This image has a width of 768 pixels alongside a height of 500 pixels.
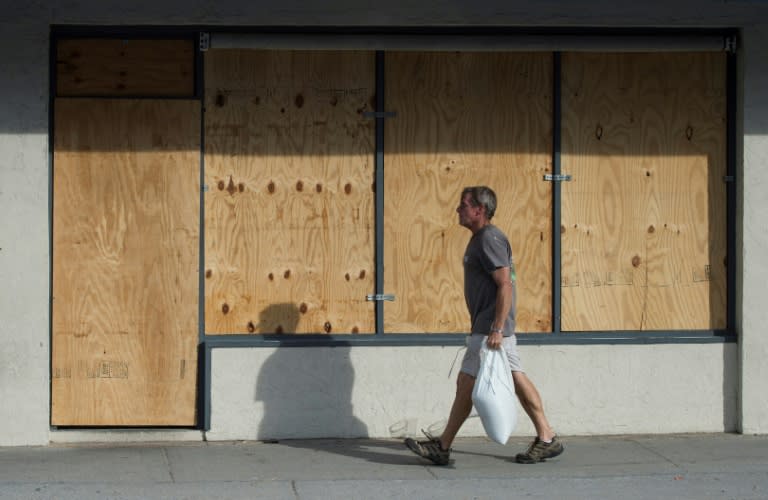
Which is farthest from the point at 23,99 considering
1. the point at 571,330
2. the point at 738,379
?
the point at 738,379

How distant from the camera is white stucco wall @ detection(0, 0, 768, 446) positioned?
914cm

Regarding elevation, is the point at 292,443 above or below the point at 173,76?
below

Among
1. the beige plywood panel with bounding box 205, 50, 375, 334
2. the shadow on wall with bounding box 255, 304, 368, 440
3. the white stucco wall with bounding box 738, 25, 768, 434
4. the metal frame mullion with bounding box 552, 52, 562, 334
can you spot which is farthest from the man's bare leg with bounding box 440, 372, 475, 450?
the white stucco wall with bounding box 738, 25, 768, 434

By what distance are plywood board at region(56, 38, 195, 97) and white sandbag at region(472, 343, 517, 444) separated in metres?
2.78

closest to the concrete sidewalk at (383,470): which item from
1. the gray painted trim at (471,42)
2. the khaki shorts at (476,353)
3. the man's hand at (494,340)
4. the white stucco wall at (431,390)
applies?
the white stucco wall at (431,390)

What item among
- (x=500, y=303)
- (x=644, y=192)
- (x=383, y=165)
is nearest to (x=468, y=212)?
(x=500, y=303)

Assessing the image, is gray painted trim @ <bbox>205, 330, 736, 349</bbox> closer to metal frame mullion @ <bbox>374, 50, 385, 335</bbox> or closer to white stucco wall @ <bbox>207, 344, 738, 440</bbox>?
white stucco wall @ <bbox>207, 344, 738, 440</bbox>

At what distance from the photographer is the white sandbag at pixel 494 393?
8.38m

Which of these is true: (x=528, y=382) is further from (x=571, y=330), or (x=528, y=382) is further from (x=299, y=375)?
(x=299, y=375)

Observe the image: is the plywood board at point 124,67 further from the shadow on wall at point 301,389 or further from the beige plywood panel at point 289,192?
the shadow on wall at point 301,389

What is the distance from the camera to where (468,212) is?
848 centimetres

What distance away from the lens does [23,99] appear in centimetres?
913

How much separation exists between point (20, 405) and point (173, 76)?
7.90 feet

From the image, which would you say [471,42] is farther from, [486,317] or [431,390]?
[431,390]
